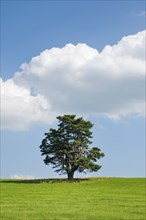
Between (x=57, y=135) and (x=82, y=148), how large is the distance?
5232mm

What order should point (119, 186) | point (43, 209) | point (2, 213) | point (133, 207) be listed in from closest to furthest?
point (2, 213) < point (43, 209) < point (133, 207) < point (119, 186)

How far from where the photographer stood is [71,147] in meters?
79.6

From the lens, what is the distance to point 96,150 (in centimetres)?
8019

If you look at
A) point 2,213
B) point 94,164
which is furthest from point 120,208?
point 94,164

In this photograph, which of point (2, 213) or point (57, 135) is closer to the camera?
point (2, 213)

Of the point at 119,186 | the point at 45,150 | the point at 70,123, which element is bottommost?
the point at 119,186

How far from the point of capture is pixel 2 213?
96.2 ft

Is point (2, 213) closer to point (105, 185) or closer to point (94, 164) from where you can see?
point (105, 185)

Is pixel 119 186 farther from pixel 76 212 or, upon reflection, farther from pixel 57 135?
pixel 76 212

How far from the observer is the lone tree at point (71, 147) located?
3098 inches

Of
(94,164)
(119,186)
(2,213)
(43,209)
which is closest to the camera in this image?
(2,213)

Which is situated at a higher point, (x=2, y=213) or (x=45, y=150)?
(x=45, y=150)

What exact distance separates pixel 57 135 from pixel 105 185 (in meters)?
17.5

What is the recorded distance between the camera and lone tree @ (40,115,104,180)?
78688 mm
